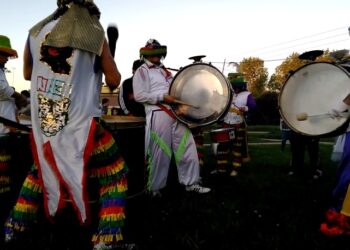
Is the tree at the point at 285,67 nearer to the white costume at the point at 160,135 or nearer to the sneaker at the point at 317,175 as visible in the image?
the sneaker at the point at 317,175

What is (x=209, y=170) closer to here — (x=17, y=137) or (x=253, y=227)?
(x=253, y=227)

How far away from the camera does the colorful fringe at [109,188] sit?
9.27 feet

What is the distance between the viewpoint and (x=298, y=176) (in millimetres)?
6562

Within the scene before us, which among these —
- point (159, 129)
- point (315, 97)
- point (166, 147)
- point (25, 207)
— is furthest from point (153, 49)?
point (25, 207)

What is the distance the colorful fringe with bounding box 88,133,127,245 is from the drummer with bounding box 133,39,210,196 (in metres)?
1.88

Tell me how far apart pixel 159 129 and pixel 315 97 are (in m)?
1.87

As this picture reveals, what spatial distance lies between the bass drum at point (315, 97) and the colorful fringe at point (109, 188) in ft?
6.30

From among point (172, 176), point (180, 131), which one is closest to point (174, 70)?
point (180, 131)

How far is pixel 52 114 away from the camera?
2.82 meters

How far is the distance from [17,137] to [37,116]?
942 mm

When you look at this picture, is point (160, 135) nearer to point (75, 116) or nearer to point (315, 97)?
point (315, 97)

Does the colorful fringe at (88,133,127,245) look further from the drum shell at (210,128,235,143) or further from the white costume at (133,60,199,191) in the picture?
the drum shell at (210,128,235,143)

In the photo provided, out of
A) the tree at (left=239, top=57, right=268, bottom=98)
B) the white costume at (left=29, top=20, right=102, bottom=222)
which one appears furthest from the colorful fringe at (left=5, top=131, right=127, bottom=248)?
the tree at (left=239, top=57, right=268, bottom=98)


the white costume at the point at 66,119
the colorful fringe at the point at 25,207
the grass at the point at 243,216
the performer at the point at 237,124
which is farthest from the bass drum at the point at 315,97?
the performer at the point at 237,124
